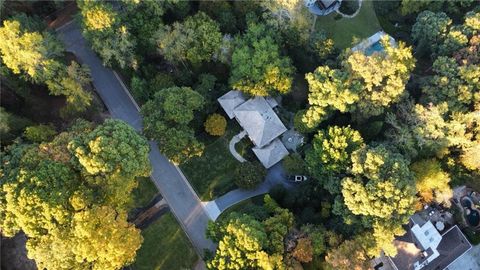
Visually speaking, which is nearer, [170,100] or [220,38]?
[170,100]

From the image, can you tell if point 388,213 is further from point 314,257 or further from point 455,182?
point 455,182

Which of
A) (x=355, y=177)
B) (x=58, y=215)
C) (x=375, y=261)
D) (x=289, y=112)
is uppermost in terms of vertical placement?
(x=58, y=215)

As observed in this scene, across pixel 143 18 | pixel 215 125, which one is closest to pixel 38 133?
pixel 143 18

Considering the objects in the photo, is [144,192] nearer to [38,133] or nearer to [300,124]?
[38,133]

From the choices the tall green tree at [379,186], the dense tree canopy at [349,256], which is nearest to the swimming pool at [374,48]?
the tall green tree at [379,186]

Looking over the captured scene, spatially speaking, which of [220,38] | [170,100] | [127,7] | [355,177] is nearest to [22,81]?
[127,7]
